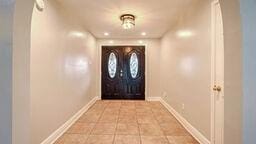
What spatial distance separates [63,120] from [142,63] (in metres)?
4.18

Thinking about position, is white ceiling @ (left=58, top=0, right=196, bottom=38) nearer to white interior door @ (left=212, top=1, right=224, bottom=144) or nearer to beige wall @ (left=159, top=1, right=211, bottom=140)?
beige wall @ (left=159, top=1, right=211, bottom=140)

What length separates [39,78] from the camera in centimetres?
251

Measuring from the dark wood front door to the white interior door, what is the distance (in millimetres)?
4577

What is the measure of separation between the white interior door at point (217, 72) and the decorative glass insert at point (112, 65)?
4865 millimetres

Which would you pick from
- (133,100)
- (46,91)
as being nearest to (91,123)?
(46,91)

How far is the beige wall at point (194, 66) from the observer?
2736 millimetres

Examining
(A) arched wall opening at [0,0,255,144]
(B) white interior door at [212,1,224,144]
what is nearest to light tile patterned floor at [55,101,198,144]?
(B) white interior door at [212,1,224,144]

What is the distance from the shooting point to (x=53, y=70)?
2988 mm

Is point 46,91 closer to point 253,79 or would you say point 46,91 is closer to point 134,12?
point 134,12

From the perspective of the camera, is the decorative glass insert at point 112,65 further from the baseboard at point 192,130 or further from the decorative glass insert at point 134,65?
the baseboard at point 192,130

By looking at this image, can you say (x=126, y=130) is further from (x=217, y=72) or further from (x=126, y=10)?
(x=126, y=10)

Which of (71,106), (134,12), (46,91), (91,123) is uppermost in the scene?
(134,12)

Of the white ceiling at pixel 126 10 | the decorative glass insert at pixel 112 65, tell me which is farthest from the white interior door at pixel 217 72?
the decorative glass insert at pixel 112 65

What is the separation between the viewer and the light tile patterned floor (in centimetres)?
300
